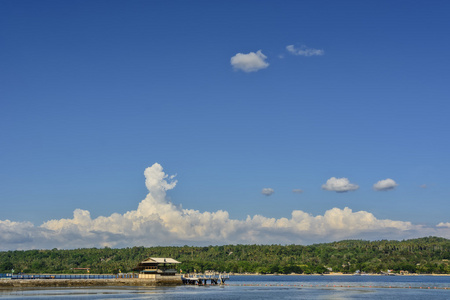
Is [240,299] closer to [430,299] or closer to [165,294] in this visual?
[165,294]

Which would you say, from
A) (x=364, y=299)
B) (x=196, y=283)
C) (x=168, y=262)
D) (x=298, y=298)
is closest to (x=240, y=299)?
(x=298, y=298)

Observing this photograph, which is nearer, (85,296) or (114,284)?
(85,296)

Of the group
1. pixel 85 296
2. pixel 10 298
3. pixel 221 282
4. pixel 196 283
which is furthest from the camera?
pixel 221 282

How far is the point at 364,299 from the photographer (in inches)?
5020

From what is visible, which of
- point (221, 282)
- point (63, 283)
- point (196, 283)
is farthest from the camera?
point (221, 282)

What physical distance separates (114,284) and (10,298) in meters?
48.1

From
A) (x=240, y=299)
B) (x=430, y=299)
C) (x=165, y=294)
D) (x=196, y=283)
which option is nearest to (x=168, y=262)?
(x=196, y=283)

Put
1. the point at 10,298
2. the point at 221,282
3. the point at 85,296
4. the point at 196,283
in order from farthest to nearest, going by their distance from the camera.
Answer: the point at 221,282 < the point at 196,283 < the point at 85,296 < the point at 10,298

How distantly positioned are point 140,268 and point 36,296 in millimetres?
44973

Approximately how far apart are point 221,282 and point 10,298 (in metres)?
89.7

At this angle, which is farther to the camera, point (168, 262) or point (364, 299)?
point (168, 262)

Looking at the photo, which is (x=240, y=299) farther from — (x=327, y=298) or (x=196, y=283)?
(x=196, y=283)

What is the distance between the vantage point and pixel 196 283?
595 feet

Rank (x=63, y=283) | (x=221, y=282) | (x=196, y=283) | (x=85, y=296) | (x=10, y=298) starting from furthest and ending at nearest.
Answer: (x=221, y=282) < (x=196, y=283) < (x=63, y=283) < (x=85, y=296) < (x=10, y=298)
